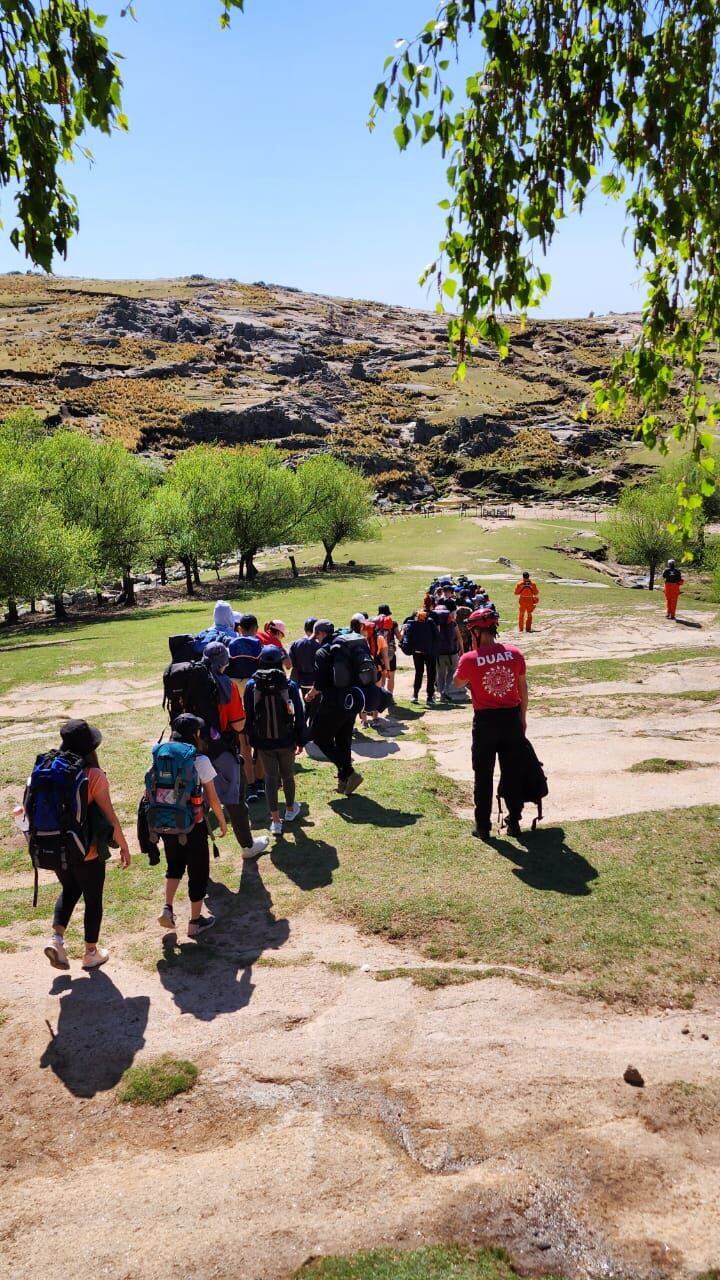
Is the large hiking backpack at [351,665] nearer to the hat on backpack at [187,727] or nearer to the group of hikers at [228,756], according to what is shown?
the group of hikers at [228,756]

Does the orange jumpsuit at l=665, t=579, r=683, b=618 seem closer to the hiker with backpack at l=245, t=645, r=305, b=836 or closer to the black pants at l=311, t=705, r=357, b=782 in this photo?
the black pants at l=311, t=705, r=357, b=782

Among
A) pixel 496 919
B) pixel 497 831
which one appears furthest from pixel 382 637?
pixel 496 919

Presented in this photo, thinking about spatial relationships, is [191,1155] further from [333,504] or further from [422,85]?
[333,504]

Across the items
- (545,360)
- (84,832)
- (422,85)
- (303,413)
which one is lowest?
(84,832)

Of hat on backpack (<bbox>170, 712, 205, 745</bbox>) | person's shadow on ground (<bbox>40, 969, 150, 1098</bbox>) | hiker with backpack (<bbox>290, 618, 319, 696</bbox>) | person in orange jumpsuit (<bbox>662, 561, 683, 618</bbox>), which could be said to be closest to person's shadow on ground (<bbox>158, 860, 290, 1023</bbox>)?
person's shadow on ground (<bbox>40, 969, 150, 1098</bbox>)

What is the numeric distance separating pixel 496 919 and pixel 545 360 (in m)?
164

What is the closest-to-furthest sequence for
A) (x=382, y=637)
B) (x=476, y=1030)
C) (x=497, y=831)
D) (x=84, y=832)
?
(x=476, y=1030), (x=84, y=832), (x=497, y=831), (x=382, y=637)

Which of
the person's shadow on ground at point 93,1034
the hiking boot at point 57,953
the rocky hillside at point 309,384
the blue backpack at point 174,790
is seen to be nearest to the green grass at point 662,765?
the blue backpack at point 174,790

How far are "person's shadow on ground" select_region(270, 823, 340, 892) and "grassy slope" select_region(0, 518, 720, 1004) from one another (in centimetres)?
2

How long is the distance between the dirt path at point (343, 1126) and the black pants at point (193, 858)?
774mm

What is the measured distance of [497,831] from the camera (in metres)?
8.83

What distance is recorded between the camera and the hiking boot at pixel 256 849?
8.42 meters

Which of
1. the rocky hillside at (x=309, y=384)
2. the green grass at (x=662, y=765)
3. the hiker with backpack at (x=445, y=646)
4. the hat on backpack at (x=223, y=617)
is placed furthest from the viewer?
the rocky hillside at (x=309, y=384)

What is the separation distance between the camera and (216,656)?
8492 mm
